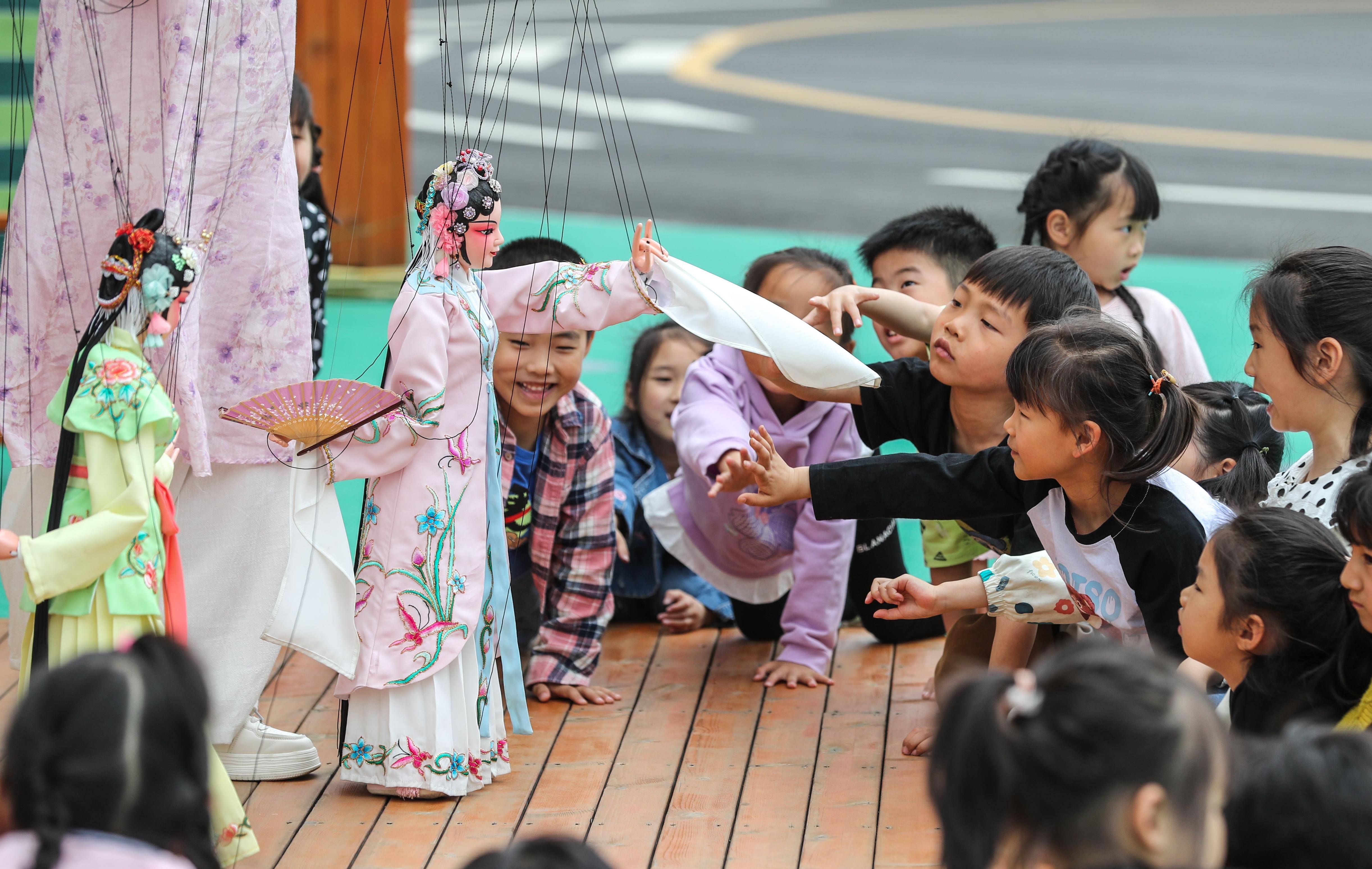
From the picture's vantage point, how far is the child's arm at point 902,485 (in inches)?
105

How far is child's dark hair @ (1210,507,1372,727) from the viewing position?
6.63 feet

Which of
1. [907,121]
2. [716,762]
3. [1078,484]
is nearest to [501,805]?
[716,762]

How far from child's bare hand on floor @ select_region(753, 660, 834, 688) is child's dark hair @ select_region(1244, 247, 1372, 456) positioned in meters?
1.29

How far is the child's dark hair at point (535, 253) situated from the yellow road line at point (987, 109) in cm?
347

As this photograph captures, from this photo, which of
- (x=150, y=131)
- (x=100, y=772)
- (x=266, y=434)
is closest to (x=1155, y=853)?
(x=100, y=772)

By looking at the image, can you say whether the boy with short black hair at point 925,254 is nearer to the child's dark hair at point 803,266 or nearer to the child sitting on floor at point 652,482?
the child's dark hair at point 803,266

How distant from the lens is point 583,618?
3182 mm

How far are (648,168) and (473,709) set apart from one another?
23.7 feet

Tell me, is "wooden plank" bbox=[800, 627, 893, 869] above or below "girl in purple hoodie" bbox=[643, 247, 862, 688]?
below

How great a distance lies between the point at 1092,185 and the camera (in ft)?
11.6

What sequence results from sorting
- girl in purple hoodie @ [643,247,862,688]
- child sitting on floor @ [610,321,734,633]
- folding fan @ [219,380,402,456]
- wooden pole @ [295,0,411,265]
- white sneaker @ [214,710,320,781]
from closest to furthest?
folding fan @ [219,380,402,456]
white sneaker @ [214,710,320,781]
girl in purple hoodie @ [643,247,862,688]
child sitting on floor @ [610,321,734,633]
wooden pole @ [295,0,411,265]

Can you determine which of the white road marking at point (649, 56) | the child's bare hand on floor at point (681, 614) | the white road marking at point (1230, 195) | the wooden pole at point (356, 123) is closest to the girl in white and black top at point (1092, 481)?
the child's bare hand on floor at point (681, 614)

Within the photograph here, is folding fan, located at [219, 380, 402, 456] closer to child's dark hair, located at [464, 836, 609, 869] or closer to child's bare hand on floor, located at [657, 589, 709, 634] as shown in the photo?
child's dark hair, located at [464, 836, 609, 869]

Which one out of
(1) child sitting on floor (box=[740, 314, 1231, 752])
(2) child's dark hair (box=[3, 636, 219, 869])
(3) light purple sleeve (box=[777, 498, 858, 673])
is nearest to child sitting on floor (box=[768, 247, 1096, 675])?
(1) child sitting on floor (box=[740, 314, 1231, 752])
